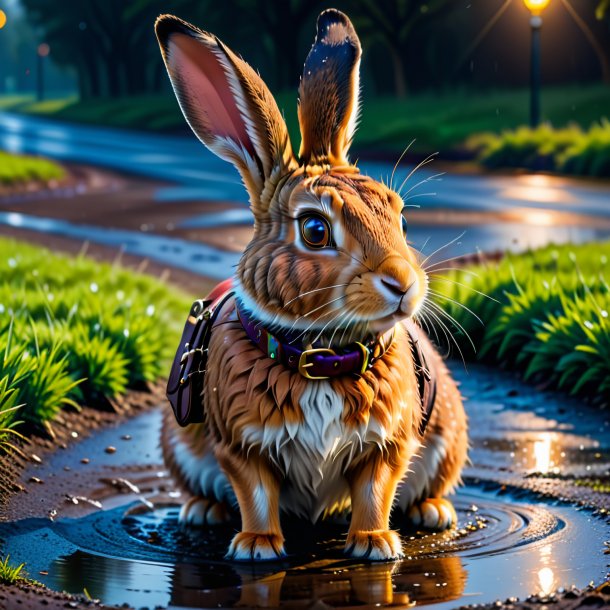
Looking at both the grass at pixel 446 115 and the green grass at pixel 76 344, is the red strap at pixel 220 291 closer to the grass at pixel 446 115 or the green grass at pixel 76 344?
the green grass at pixel 76 344

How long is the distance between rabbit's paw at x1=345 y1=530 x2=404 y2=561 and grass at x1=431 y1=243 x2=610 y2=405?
2.12 metres

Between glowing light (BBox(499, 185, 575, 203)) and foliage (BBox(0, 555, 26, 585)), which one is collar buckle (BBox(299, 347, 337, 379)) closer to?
foliage (BBox(0, 555, 26, 585))

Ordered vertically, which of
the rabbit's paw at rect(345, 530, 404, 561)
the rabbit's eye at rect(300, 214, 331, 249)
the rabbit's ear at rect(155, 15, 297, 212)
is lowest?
the rabbit's paw at rect(345, 530, 404, 561)

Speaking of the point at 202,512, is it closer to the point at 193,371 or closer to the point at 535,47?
the point at 193,371

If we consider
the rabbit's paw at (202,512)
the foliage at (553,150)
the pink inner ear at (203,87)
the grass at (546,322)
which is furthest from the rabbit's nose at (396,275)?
the foliage at (553,150)

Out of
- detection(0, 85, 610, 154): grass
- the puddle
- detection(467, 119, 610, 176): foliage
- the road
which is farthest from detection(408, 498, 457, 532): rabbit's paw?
detection(0, 85, 610, 154): grass

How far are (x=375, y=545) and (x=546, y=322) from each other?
367 cm

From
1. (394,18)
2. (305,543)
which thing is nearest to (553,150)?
(394,18)

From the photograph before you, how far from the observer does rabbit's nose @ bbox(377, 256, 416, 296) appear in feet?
13.7

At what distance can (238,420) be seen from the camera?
178 inches

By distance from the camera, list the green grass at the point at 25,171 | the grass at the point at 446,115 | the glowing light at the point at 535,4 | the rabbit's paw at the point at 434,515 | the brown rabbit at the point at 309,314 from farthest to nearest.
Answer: the grass at the point at 446,115, the green grass at the point at 25,171, the glowing light at the point at 535,4, the rabbit's paw at the point at 434,515, the brown rabbit at the point at 309,314

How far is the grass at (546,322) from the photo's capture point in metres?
7.40

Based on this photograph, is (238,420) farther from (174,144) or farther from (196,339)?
(174,144)

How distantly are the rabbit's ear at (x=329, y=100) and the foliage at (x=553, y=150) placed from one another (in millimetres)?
16993
